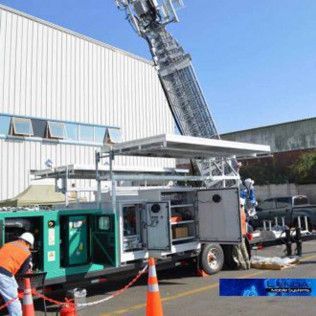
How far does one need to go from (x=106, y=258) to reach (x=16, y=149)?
33.5ft

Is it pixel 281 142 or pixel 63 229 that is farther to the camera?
pixel 281 142

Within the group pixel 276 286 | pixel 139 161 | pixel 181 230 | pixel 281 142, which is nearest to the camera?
pixel 276 286

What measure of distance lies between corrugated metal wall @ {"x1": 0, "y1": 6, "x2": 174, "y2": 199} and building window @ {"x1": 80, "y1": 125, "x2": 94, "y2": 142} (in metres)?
0.30

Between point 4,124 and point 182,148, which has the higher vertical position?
point 4,124

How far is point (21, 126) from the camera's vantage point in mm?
18734

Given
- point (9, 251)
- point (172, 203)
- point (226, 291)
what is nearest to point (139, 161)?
point (172, 203)

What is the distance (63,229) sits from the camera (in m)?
8.99

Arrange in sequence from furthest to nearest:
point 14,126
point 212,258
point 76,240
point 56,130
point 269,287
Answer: point 56,130 → point 14,126 → point 212,258 → point 76,240 → point 269,287

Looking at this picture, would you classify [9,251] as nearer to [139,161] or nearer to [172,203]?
[172,203]

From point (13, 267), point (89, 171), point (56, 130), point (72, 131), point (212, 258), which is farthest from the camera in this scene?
point (72, 131)

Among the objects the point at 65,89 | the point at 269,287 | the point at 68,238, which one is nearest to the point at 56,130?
the point at 65,89

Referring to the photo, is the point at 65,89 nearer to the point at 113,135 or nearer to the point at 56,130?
the point at 56,130

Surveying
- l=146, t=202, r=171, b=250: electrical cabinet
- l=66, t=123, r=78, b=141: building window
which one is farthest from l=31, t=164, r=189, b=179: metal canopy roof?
l=66, t=123, r=78, b=141: building window

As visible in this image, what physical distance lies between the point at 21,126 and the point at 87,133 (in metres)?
3.31
